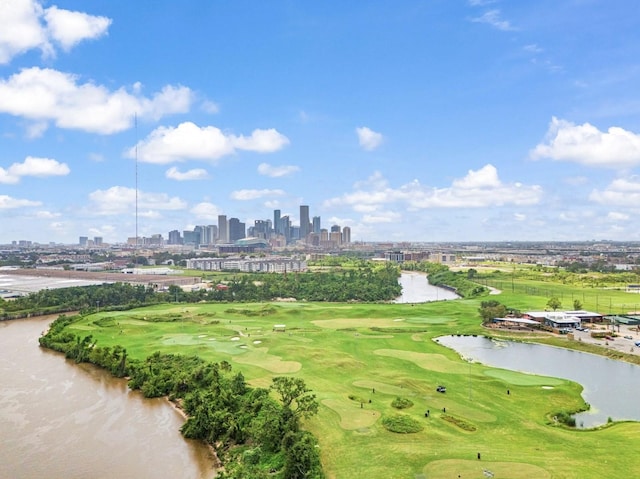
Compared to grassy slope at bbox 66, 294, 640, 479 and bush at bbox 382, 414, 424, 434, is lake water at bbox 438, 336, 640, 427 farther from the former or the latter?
bush at bbox 382, 414, 424, 434

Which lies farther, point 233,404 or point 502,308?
point 502,308

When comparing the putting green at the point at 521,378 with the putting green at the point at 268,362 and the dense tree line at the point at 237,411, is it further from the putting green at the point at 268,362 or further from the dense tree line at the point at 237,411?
the dense tree line at the point at 237,411

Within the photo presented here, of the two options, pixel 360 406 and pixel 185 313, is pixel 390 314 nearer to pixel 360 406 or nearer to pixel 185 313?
pixel 185 313

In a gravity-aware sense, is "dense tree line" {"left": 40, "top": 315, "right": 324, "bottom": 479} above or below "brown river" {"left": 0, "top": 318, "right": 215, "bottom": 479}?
above

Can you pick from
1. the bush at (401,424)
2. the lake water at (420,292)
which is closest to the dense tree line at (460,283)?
the lake water at (420,292)

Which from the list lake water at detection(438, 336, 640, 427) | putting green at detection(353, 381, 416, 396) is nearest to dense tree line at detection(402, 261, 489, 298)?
lake water at detection(438, 336, 640, 427)

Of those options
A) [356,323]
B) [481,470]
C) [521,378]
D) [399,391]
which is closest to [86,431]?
[399,391]

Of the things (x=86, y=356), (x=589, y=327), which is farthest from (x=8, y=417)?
(x=589, y=327)

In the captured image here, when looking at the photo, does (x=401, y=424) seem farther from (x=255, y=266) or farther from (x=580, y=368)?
(x=255, y=266)
